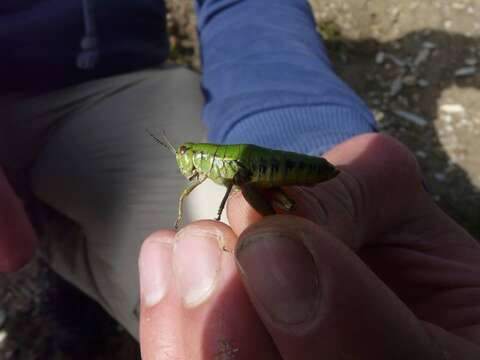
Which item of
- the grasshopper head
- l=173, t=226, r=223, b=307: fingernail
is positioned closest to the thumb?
l=173, t=226, r=223, b=307: fingernail

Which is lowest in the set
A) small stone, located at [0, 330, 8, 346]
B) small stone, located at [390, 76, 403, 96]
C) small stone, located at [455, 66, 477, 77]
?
small stone, located at [0, 330, 8, 346]

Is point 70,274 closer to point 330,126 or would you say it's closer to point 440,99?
point 330,126

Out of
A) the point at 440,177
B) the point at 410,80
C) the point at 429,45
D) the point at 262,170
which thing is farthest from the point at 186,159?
the point at 429,45

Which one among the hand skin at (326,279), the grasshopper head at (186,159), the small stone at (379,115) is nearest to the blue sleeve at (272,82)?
the hand skin at (326,279)

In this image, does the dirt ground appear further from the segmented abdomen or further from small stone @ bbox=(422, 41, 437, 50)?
the segmented abdomen

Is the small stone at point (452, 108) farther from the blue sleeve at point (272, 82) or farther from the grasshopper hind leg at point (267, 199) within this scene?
the grasshopper hind leg at point (267, 199)
